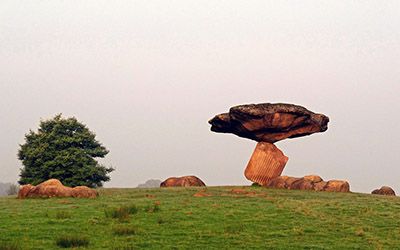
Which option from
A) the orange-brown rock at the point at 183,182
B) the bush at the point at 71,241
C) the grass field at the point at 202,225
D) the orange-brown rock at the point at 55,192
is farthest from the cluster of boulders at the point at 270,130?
the bush at the point at 71,241

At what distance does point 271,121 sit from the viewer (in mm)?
44062

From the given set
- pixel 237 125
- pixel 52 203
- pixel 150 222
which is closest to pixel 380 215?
pixel 150 222

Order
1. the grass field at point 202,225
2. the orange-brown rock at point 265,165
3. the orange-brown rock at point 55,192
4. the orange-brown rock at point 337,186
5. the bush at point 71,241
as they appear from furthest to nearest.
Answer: the orange-brown rock at point 265,165, the orange-brown rock at point 337,186, the orange-brown rock at point 55,192, the grass field at point 202,225, the bush at point 71,241

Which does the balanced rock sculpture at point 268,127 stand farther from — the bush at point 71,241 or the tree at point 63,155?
the bush at point 71,241

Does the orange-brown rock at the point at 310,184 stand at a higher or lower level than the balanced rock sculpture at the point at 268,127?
lower

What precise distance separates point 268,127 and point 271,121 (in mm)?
736

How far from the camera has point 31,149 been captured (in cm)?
4906

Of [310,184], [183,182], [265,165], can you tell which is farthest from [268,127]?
[183,182]

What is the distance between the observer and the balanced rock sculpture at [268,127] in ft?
144

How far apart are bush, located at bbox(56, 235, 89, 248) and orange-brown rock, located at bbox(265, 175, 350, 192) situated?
85.2ft

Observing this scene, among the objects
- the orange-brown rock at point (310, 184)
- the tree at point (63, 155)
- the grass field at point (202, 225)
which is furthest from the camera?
the tree at point (63, 155)

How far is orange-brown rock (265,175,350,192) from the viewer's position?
3981 centimetres

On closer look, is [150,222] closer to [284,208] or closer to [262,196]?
[284,208]

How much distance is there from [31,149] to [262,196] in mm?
25561
